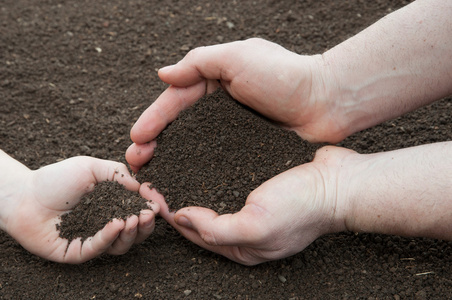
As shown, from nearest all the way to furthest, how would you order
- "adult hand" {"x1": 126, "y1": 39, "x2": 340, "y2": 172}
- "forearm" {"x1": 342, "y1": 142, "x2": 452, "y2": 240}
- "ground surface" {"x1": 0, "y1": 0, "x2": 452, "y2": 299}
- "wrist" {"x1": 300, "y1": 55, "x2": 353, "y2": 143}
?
1. "forearm" {"x1": 342, "y1": 142, "x2": 452, "y2": 240}
2. "ground surface" {"x1": 0, "y1": 0, "x2": 452, "y2": 299}
3. "adult hand" {"x1": 126, "y1": 39, "x2": 340, "y2": 172}
4. "wrist" {"x1": 300, "y1": 55, "x2": 353, "y2": 143}

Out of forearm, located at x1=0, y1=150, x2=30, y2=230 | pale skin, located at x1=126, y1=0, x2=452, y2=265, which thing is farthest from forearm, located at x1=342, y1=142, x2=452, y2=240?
forearm, located at x1=0, y1=150, x2=30, y2=230

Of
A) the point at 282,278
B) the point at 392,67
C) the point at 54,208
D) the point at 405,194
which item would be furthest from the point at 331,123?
the point at 54,208

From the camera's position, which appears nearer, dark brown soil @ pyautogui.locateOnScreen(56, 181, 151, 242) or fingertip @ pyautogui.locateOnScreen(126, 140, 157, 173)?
dark brown soil @ pyautogui.locateOnScreen(56, 181, 151, 242)

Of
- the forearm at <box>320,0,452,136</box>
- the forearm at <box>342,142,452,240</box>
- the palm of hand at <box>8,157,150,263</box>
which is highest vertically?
the forearm at <box>320,0,452,136</box>

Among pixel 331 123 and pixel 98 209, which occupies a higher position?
pixel 331 123

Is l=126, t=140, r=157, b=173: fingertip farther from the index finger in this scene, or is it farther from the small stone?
the small stone

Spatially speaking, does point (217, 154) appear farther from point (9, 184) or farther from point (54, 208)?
point (9, 184)
